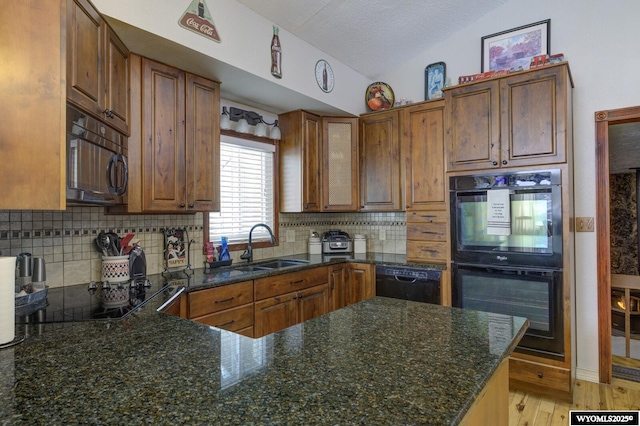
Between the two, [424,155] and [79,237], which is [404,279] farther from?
[79,237]

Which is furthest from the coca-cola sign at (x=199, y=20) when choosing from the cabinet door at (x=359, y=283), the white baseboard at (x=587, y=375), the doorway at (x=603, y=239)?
the white baseboard at (x=587, y=375)

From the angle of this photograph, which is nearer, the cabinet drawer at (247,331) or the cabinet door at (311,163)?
the cabinet drawer at (247,331)

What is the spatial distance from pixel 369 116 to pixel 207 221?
73.3 inches

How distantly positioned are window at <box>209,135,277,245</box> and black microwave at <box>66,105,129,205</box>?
41.1 inches

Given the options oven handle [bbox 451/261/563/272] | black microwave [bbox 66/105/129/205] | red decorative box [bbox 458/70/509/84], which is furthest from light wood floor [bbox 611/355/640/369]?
black microwave [bbox 66/105/129/205]

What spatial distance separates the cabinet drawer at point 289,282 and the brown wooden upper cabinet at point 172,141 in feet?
2.18

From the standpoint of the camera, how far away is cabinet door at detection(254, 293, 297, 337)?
103 inches

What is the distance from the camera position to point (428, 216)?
3.17 metres

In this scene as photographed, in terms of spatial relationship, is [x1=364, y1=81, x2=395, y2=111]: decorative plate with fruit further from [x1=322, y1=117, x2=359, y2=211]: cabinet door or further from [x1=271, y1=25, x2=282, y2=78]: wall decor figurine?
[x1=271, y1=25, x2=282, y2=78]: wall decor figurine

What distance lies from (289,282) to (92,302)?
1.41 m

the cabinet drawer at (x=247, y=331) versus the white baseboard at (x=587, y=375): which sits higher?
the cabinet drawer at (x=247, y=331)

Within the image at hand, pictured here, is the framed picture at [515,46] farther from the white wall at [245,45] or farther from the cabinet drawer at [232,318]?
the cabinet drawer at [232,318]

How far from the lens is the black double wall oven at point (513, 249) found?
2502 mm

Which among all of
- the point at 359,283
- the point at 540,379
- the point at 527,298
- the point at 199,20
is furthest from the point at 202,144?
the point at 540,379
